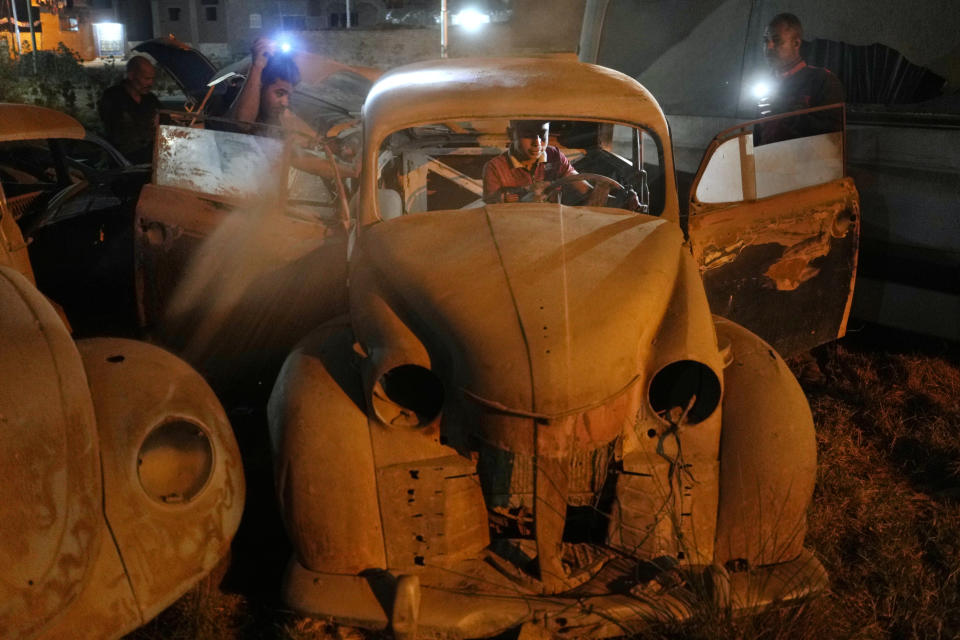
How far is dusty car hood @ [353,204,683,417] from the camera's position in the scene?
2.52m

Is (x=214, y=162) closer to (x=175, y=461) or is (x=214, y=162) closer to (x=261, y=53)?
(x=175, y=461)

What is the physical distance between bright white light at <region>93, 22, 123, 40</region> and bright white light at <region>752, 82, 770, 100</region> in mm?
35865

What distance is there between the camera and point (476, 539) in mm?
2760

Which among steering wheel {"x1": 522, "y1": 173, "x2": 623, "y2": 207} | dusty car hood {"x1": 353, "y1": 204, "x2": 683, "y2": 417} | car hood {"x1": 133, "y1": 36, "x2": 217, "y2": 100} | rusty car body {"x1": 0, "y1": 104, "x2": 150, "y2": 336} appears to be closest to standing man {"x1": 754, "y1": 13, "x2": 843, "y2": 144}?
steering wheel {"x1": 522, "y1": 173, "x2": 623, "y2": 207}

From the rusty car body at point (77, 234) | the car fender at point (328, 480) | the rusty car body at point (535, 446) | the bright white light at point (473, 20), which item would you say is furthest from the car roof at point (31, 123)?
the bright white light at point (473, 20)

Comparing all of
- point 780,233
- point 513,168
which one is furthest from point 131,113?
point 780,233

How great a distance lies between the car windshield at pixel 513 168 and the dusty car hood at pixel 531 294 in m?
0.50

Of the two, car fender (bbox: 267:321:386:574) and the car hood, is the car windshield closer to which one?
car fender (bbox: 267:321:386:574)

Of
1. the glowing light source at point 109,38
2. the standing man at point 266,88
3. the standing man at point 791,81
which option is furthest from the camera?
the glowing light source at point 109,38

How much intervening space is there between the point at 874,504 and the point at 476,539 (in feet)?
6.45

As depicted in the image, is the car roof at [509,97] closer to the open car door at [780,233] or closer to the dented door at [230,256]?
the open car door at [780,233]

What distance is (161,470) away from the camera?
2.66 metres

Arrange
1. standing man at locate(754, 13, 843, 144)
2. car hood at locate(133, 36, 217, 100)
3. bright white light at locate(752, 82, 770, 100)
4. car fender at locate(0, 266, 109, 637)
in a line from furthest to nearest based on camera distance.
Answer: car hood at locate(133, 36, 217, 100) < bright white light at locate(752, 82, 770, 100) < standing man at locate(754, 13, 843, 144) < car fender at locate(0, 266, 109, 637)

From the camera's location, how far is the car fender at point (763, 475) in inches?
109
